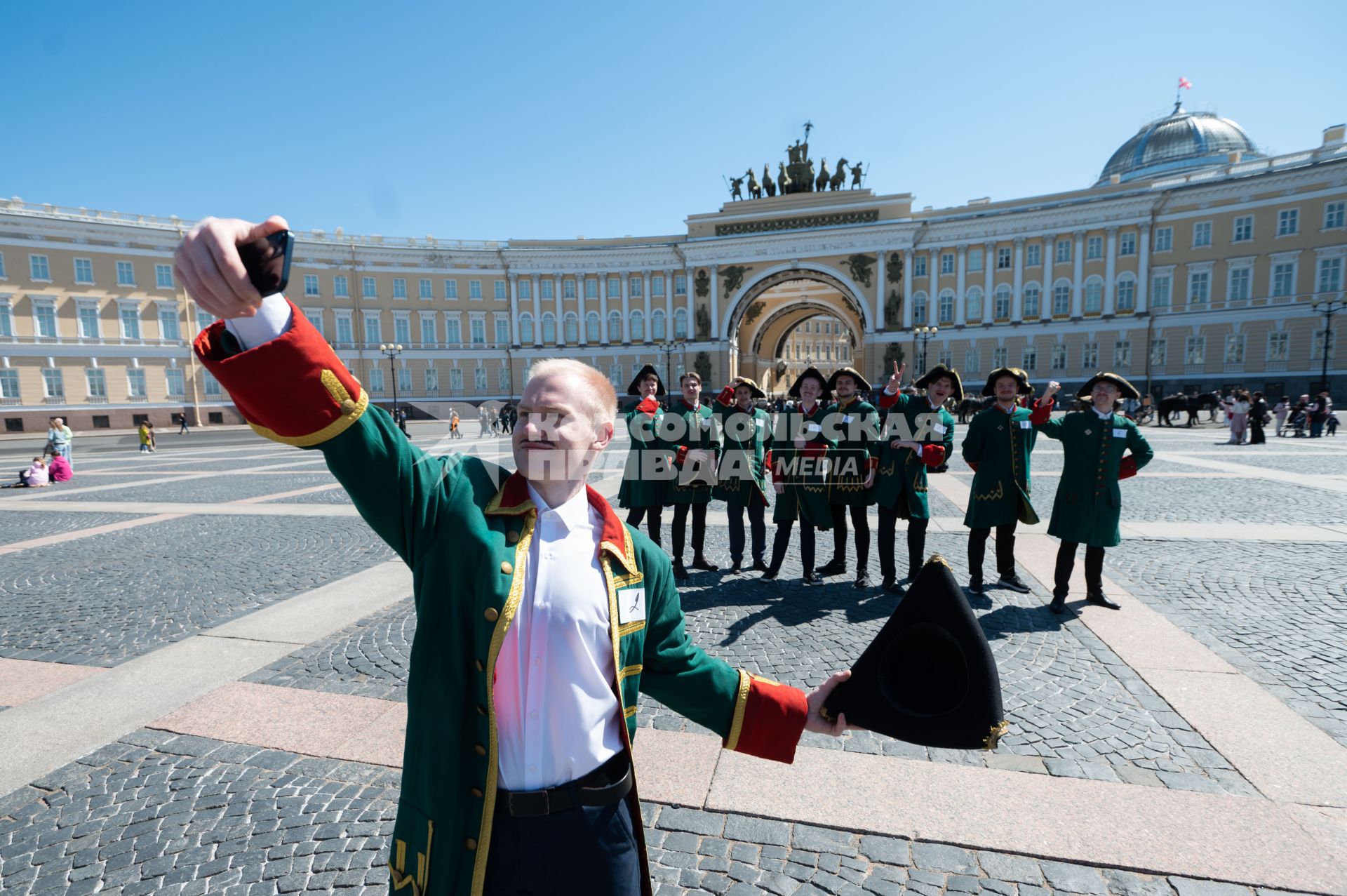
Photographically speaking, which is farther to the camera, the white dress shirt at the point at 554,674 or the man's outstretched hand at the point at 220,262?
the white dress shirt at the point at 554,674

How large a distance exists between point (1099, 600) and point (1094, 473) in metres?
1.07

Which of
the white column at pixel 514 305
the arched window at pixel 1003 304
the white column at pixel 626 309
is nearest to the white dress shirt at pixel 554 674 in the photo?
the arched window at pixel 1003 304

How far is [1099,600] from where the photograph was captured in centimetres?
539

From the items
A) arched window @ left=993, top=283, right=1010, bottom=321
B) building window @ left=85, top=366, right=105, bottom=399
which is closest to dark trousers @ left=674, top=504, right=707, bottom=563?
arched window @ left=993, top=283, right=1010, bottom=321

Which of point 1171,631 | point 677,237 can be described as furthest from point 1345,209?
point 1171,631

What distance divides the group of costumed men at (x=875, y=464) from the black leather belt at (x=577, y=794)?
491 centimetres

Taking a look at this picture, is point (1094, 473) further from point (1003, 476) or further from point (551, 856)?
point (551, 856)

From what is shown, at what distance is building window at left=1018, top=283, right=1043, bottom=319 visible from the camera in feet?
147

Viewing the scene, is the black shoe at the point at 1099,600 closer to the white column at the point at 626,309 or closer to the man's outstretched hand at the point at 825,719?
the man's outstretched hand at the point at 825,719

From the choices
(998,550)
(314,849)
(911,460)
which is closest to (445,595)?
(314,849)

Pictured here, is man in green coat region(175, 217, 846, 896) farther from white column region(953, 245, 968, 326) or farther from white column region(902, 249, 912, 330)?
white column region(953, 245, 968, 326)

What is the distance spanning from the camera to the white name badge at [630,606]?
1523 millimetres

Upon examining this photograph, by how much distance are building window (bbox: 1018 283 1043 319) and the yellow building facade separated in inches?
7.2

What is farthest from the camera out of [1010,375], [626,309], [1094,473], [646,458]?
[626,309]
